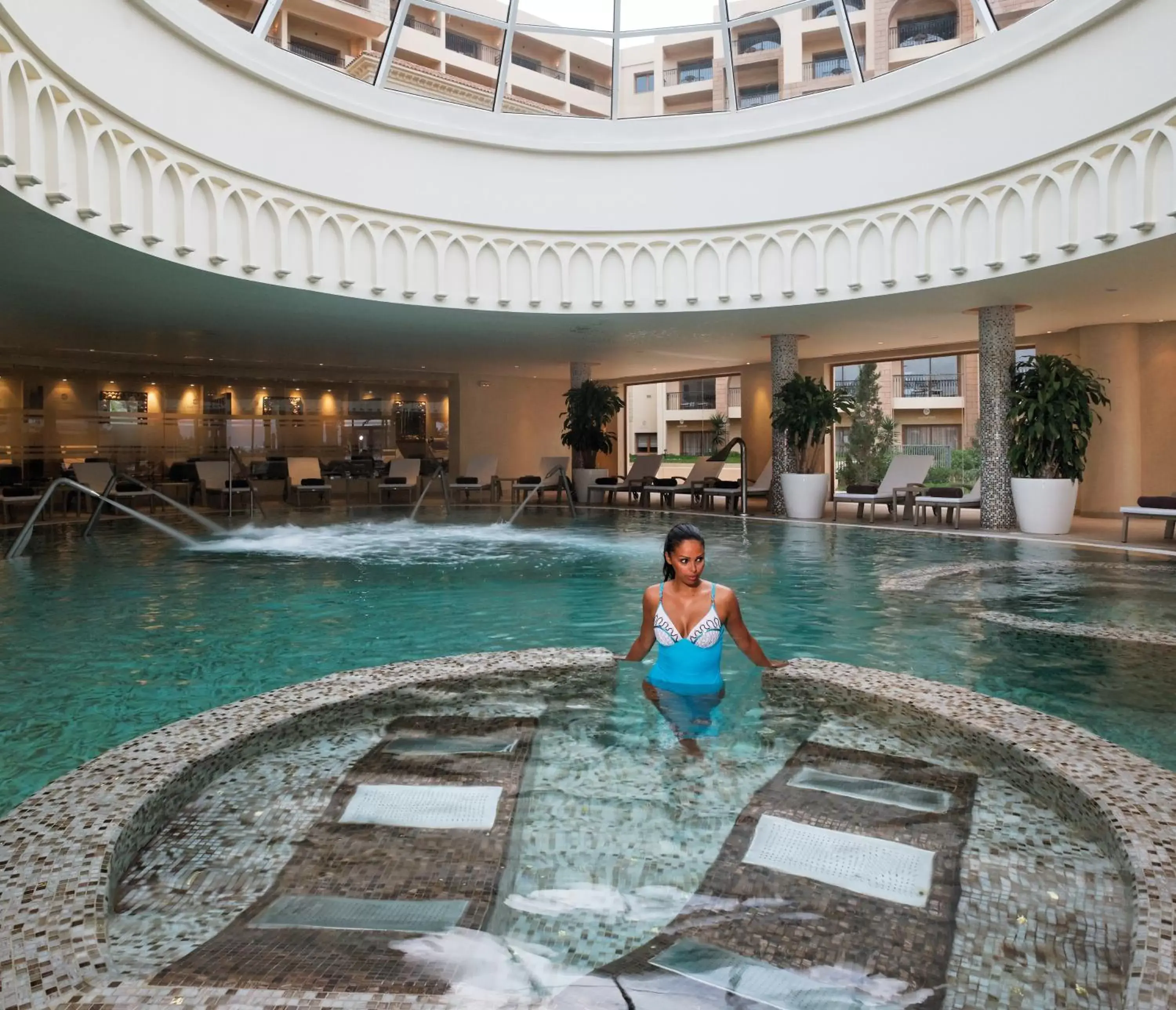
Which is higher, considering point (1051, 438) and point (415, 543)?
point (1051, 438)

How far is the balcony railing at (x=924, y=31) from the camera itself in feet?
36.2

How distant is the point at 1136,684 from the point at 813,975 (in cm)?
346

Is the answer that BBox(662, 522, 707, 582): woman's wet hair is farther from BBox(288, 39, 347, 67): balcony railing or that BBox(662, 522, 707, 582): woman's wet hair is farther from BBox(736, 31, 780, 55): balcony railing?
BBox(736, 31, 780, 55): balcony railing

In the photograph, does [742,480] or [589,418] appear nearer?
[742,480]

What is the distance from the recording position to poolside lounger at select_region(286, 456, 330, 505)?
19.3 metres

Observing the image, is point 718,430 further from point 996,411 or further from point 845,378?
point 996,411

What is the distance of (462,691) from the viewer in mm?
4621

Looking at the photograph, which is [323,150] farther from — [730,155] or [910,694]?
[910,694]

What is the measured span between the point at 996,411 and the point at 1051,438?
1010 mm

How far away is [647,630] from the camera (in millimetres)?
4301

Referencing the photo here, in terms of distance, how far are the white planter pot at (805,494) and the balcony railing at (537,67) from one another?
732 centimetres

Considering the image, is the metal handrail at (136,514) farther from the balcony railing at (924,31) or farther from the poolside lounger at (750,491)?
the balcony railing at (924,31)

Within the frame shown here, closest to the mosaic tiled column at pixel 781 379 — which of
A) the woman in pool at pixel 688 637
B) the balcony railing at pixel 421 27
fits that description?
the balcony railing at pixel 421 27

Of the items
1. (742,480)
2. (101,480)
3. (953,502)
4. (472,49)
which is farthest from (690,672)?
(101,480)
